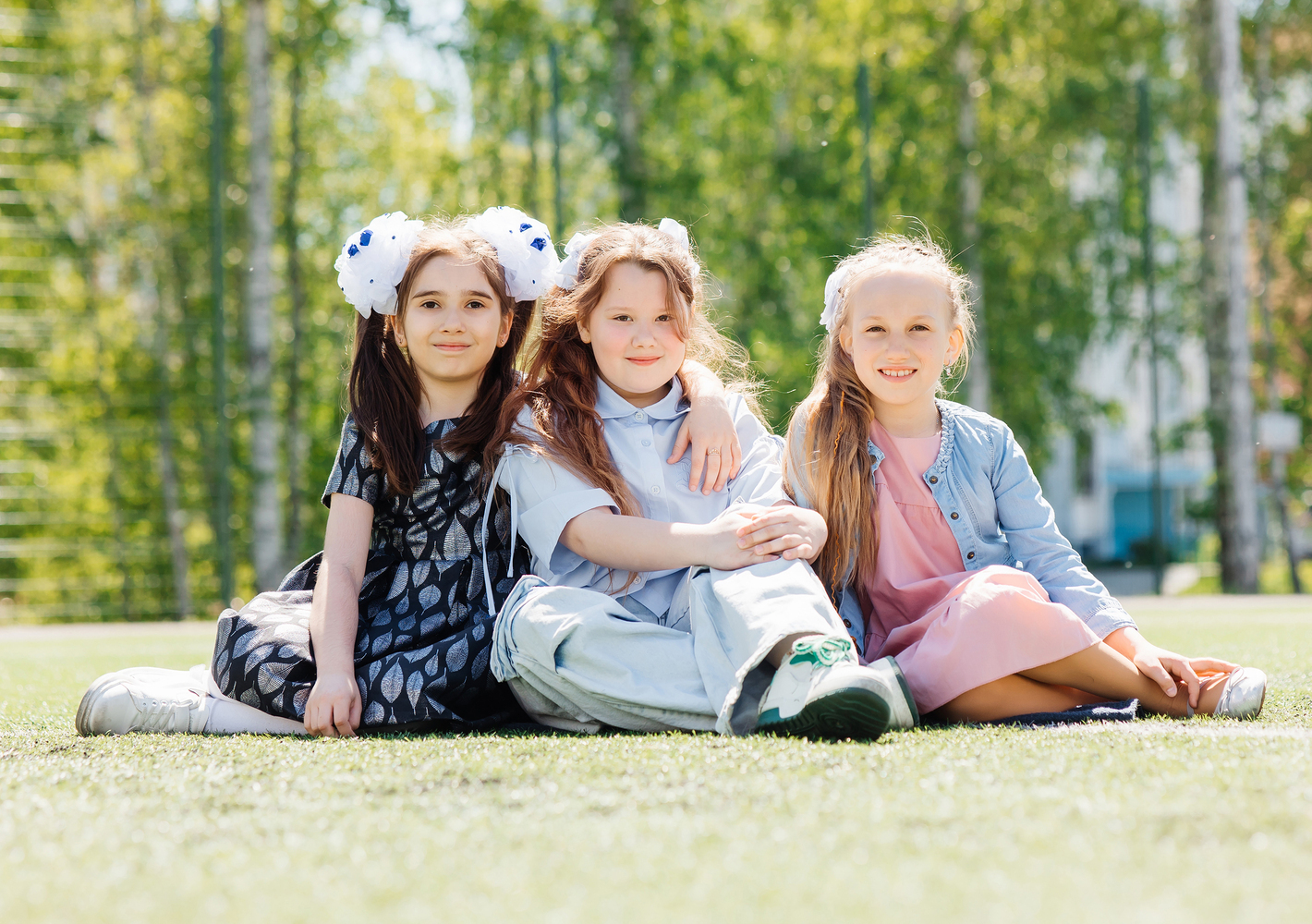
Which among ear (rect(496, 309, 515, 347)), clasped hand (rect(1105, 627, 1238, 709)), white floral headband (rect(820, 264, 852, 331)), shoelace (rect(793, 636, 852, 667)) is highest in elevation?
white floral headband (rect(820, 264, 852, 331))

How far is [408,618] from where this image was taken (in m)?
2.52

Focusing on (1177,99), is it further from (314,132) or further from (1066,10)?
(314,132)

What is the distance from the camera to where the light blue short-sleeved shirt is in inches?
96.9

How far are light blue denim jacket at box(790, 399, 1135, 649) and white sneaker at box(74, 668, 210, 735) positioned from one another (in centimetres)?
136

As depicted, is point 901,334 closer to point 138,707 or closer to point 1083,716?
point 1083,716

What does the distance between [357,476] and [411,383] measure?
0.29m

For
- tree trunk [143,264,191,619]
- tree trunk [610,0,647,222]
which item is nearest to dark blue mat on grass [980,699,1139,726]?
tree trunk [610,0,647,222]

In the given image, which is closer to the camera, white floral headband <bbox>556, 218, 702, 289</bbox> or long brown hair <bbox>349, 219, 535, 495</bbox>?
long brown hair <bbox>349, 219, 535, 495</bbox>

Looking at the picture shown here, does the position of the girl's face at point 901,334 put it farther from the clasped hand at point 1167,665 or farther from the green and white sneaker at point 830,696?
the green and white sneaker at point 830,696

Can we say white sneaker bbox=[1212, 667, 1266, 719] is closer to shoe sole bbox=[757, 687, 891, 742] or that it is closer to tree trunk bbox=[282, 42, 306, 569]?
shoe sole bbox=[757, 687, 891, 742]

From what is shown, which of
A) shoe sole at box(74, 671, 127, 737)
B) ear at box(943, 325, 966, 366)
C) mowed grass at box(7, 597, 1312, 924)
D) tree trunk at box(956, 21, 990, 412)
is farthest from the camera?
tree trunk at box(956, 21, 990, 412)

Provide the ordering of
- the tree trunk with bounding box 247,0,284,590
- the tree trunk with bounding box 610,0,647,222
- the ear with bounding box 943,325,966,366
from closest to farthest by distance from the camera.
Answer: the ear with bounding box 943,325,966,366
the tree trunk with bounding box 247,0,284,590
the tree trunk with bounding box 610,0,647,222

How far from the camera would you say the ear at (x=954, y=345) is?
2.71 metres

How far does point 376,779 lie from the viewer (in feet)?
5.45
